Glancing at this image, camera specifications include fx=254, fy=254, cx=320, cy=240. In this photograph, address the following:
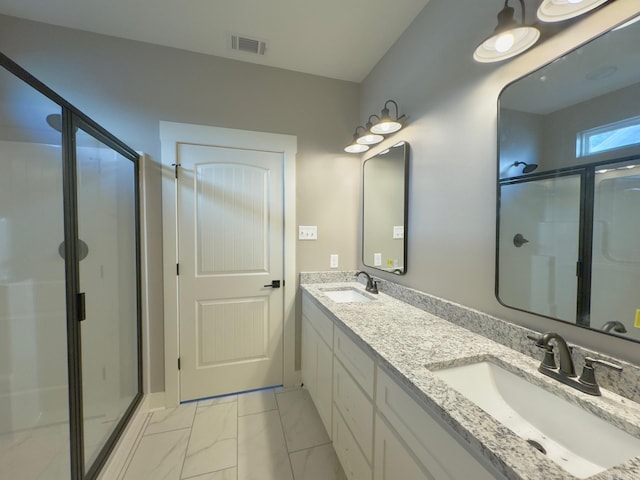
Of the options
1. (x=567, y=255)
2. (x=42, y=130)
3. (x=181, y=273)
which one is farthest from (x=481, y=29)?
(x=181, y=273)

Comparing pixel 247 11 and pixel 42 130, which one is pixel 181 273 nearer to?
pixel 42 130

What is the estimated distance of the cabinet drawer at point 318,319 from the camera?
5.19ft

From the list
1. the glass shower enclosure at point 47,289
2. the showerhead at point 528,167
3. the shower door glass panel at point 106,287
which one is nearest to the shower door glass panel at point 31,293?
the glass shower enclosure at point 47,289

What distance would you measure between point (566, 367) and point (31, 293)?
84.2 inches

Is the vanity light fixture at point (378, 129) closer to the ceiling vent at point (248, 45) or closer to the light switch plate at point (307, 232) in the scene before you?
the light switch plate at point (307, 232)

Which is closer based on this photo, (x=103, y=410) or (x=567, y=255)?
(x=567, y=255)

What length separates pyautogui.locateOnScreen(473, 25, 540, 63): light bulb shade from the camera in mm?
911

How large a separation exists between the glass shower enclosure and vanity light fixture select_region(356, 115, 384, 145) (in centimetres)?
167

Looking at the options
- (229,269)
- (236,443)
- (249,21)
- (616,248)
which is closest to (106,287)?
(229,269)

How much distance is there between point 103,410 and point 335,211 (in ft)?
6.90

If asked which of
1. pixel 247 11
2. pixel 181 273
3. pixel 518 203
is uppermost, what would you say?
pixel 247 11

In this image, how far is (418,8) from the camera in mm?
1588

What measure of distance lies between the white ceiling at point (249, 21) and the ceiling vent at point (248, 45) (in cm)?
4

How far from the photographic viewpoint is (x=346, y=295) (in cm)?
215
